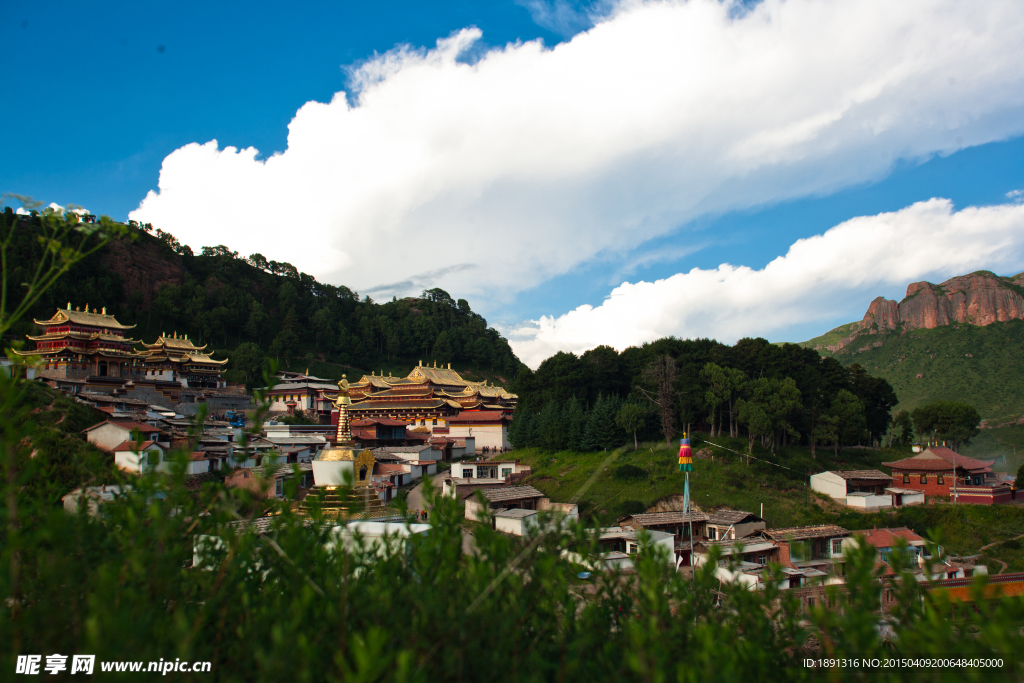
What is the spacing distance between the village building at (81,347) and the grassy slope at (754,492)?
Result: 34.8 metres

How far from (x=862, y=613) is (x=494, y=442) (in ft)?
142

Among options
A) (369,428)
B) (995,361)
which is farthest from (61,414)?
(995,361)

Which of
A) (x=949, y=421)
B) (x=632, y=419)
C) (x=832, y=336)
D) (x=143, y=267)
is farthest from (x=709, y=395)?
(x=832, y=336)

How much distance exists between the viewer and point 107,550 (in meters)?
4.30

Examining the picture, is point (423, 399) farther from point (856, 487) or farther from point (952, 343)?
point (952, 343)

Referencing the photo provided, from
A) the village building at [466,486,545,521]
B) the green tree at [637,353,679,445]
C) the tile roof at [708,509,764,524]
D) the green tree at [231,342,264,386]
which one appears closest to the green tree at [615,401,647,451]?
the green tree at [637,353,679,445]

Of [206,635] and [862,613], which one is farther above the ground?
[862,613]

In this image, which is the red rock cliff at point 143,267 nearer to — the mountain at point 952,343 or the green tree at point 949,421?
the green tree at point 949,421

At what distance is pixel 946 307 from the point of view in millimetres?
82438

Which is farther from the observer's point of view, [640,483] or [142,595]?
[640,483]

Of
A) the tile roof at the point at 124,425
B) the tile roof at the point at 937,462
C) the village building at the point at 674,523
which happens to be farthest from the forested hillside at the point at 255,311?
the tile roof at the point at 937,462

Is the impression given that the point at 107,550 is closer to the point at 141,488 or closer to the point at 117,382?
the point at 141,488

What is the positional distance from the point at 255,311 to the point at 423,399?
110 feet

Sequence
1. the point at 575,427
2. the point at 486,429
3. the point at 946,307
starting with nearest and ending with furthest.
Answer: the point at 575,427 < the point at 486,429 < the point at 946,307
